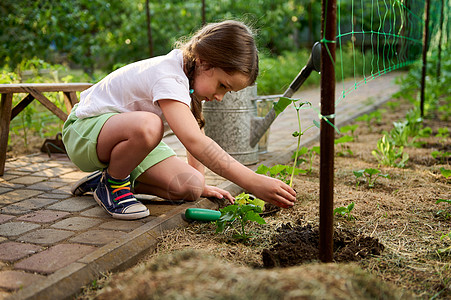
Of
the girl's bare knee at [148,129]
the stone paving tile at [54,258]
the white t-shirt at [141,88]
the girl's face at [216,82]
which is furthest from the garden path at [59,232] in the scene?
the girl's face at [216,82]

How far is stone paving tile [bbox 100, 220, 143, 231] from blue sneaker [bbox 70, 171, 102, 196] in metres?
0.45

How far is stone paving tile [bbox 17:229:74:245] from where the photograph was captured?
72.9 inches

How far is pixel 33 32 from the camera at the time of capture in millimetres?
6906

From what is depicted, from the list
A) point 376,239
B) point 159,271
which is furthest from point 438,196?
point 159,271

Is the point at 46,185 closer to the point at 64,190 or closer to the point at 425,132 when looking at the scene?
the point at 64,190

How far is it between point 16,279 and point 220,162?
0.83 m

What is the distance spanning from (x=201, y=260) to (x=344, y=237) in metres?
0.82

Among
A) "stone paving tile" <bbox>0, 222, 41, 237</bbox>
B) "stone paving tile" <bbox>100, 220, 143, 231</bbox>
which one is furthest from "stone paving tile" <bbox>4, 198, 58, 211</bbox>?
"stone paving tile" <bbox>100, 220, 143, 231</bbox>

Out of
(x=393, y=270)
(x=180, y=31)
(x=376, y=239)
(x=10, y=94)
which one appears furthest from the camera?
(x=180, y=31)

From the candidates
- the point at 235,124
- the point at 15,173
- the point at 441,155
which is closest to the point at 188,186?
the point at 235,124

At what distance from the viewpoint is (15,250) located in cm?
176

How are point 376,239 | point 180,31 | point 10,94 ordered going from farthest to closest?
point 180,31, point 10,94, point 376,239

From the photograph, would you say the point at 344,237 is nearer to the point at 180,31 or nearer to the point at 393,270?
the point at 393,270

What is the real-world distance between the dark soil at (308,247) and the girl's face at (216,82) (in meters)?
0.66
